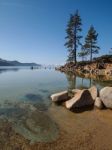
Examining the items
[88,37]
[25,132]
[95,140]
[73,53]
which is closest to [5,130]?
[25,132]

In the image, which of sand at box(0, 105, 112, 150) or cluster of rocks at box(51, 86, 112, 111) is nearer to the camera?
sand at box(0, 105, 112, 150)

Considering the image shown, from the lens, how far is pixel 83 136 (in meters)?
6.82

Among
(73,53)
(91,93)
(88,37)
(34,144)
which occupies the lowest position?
(34,144)

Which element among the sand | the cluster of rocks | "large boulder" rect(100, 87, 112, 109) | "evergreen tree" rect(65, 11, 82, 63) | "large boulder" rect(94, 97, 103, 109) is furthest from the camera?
"evergreen tree" rect(65, 11, 82, 63)

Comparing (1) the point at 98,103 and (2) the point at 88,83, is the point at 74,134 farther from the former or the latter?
(2) the point at 88,83

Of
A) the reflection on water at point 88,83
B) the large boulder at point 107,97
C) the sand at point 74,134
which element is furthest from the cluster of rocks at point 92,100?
the reflection on water at point 88,83

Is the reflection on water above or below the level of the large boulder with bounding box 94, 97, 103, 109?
above

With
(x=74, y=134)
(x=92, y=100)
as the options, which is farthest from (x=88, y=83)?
(x=74, y=134)

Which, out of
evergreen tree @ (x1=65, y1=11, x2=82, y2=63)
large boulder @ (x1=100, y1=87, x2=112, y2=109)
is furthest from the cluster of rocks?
evergreen tree @ (x1=65, y1=11, x2=82, y2=63)

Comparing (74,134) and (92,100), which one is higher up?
(92,100)

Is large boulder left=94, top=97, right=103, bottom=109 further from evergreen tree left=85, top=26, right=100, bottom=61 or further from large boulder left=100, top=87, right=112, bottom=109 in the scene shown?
evergreen tree left=85, top=26, right=100, bottom=61

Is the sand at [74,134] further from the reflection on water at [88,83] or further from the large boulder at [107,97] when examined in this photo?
the reflection on water at [88,83]

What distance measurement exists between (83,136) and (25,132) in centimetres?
243

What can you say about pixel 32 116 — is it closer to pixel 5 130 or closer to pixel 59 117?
pixel 59 117
